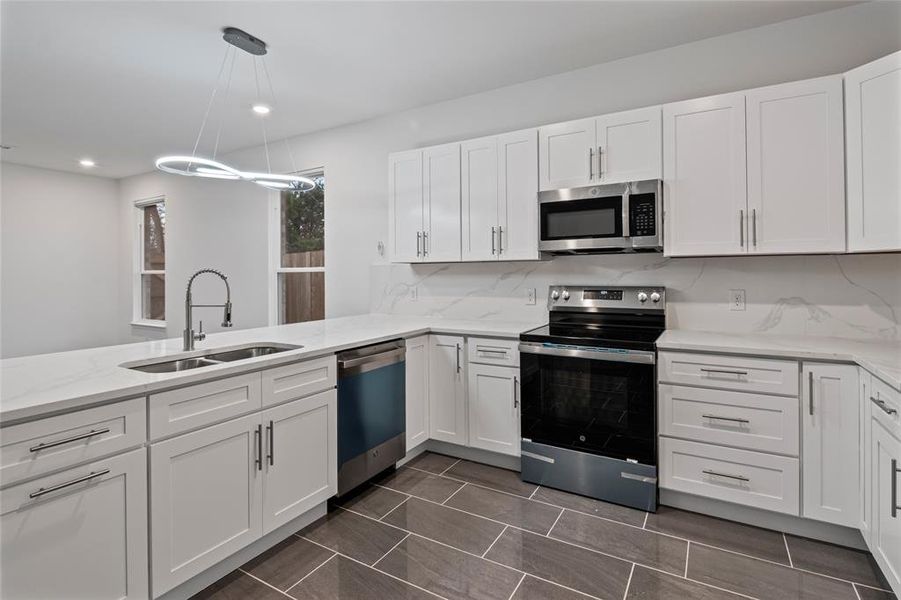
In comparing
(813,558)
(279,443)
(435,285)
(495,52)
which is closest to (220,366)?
(279,443)

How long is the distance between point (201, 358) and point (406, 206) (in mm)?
1898

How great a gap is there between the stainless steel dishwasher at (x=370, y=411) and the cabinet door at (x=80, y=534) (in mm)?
993

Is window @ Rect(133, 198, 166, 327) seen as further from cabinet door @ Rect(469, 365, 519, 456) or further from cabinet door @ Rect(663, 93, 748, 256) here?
cabinet door @ Rect(663, 93, 748, 256)

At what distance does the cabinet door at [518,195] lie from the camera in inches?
115

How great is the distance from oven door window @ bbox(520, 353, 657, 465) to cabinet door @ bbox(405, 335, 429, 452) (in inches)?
27.7

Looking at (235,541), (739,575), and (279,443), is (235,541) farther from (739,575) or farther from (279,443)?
(739,575)

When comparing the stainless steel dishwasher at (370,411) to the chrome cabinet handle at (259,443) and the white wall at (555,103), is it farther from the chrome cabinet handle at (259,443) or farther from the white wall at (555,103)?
the white wall at (555,103)

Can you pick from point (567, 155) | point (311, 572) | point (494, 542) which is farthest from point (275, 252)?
point (494, 542)

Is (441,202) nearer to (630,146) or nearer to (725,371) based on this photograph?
(630,146)

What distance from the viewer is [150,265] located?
20.1 ft

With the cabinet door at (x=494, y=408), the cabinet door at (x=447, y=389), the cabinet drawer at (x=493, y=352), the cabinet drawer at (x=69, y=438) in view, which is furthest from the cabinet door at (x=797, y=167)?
the cabinet drawer at (x=69, y=438)

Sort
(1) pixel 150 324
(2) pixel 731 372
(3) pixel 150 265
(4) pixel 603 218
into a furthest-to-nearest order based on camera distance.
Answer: (3) pixel 150 265
(1) pixel 150 324
(4) pixel 603 218
(2) pixel 731 372

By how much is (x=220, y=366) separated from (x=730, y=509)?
2544 millimetres

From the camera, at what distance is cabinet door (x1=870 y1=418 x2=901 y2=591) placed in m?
1.56
